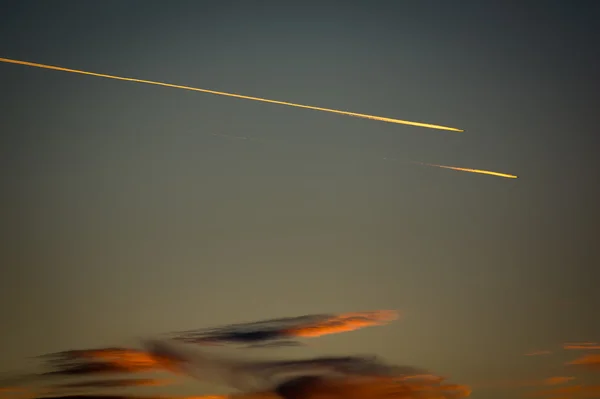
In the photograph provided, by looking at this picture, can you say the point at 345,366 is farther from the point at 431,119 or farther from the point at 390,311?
the point at 431,119

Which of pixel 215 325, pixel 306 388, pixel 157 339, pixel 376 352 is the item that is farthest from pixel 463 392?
pixel 157 339

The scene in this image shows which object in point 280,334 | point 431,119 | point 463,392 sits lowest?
point 463,392

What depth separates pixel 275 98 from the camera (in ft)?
16.9

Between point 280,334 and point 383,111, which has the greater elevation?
point 383,111

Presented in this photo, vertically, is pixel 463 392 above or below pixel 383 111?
below

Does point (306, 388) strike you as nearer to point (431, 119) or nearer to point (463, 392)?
point (463, 392)

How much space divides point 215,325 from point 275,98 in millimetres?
1442

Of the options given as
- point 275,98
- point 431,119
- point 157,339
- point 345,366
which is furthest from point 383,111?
point 157,339

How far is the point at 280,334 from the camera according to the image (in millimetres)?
5016

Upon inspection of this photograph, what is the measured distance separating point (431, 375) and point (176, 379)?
5.07 feet

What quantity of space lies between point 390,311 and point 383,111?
1246 mm

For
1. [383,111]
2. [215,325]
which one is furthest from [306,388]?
[383,111]

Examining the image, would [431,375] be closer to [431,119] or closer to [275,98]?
[431,119]

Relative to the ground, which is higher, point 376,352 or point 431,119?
point 431,119
